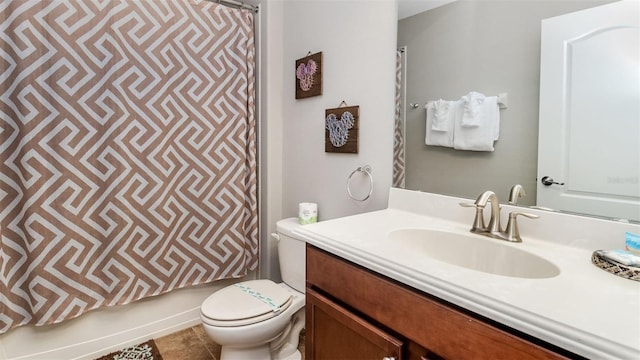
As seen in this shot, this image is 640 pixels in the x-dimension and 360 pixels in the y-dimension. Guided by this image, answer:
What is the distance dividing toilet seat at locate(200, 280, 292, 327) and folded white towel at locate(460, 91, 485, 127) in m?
1.10

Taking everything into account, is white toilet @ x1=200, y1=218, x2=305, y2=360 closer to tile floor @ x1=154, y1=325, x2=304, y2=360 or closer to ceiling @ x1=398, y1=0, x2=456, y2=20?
tile floor @ x1=154, y1=325, x2=304, y2=360

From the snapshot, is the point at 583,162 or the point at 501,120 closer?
the point at 583,162

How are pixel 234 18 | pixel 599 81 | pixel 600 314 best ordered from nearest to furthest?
pixel 600 314
pixel 599 81
pixel 234 18

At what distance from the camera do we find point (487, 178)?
3.83 feet

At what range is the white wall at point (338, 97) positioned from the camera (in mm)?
1479

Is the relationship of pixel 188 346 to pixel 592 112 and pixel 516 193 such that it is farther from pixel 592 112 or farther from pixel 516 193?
pixel 592 112

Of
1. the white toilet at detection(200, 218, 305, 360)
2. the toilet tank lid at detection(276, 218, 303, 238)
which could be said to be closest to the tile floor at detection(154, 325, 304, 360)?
the white toilet at detection(200, 218, 305, 360)

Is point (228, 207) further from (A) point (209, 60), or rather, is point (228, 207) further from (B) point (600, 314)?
(B) point (600, 314)

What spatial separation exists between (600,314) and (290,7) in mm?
2077

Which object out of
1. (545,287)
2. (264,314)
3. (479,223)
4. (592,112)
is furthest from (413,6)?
(264,314)

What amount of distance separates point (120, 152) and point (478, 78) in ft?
5.56

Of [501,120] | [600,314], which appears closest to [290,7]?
[501,120]

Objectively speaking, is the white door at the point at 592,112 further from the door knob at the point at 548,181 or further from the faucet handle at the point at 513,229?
the faucet handle at the point at 513,229

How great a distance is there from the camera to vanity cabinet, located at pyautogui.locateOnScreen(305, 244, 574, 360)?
61 centimetres
